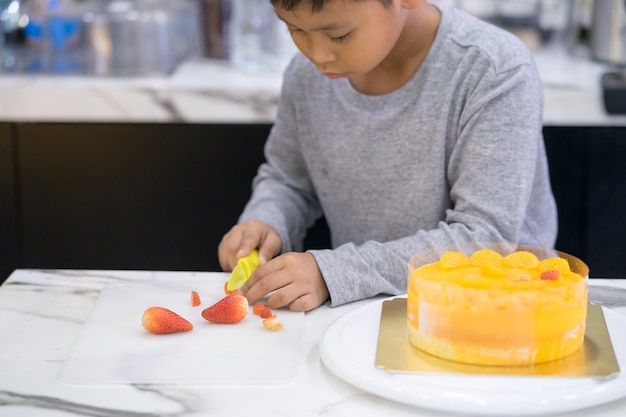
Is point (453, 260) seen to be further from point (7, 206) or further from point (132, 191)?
point (7, 206)

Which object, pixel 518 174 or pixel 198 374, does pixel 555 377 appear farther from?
pixel 518 174

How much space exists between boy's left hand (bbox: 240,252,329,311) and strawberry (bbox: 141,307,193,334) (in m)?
0.11

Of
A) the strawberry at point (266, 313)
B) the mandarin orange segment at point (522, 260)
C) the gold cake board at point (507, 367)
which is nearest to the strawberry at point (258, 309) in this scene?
the strawberry at point (266, 313)

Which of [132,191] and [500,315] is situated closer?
[500,315]

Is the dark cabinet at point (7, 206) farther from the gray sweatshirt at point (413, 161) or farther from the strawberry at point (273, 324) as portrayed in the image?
the strawberry at point (273, 324)

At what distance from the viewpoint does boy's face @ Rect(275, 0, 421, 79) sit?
3.63ft

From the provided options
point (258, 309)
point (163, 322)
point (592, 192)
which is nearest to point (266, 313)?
point (258, 309)

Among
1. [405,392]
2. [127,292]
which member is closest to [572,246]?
[127,292]

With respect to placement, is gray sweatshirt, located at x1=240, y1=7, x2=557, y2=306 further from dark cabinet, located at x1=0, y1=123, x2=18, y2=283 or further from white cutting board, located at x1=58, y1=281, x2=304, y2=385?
dark cabinet, located at x1=0, y1=123, x2=18, y2=283

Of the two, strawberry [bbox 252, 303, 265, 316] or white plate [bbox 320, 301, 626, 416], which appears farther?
strawberry [bbox 252, 303, 265, 316]

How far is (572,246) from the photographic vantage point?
197 cm

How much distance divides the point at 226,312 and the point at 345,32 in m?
0.38

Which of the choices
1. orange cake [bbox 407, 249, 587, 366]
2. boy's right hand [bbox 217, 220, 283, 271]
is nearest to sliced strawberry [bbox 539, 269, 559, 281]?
orange cake [bbox 407, 249, 587, 366]

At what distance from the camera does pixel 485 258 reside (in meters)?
0.89
